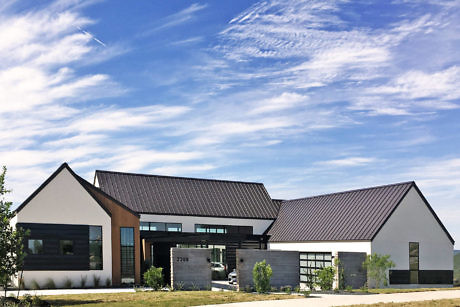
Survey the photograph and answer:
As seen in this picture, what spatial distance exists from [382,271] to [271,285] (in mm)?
9226

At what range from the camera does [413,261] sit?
40.7 metres

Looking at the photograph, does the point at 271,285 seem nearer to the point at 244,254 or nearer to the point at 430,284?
the point at 244,254

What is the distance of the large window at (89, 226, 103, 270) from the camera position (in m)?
38.2

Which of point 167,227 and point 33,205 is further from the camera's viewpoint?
point 167,227

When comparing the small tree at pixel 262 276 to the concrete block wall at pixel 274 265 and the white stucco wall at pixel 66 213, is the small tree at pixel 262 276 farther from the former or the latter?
the white stucco wall at pixel 66 213

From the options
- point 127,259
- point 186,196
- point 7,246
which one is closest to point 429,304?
point 7,246

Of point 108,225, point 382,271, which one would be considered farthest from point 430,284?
point 108,225

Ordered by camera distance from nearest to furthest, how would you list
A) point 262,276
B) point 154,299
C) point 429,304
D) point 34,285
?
point 429,304
point 154,299
point 262,276
point 34,285

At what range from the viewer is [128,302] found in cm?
2483

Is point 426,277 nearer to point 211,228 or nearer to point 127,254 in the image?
point 211,228

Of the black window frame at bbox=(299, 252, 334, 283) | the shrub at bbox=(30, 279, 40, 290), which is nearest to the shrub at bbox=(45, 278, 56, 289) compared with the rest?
the shrub at bbox=(30, 279, 40, 290)

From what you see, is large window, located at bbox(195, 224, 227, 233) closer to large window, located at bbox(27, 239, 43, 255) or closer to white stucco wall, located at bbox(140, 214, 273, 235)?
white stucco wall, located at bbox(140, 214, 273, 235)

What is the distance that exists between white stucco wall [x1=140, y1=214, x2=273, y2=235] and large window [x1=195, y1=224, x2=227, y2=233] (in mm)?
282

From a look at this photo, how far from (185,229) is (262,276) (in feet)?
67.8
